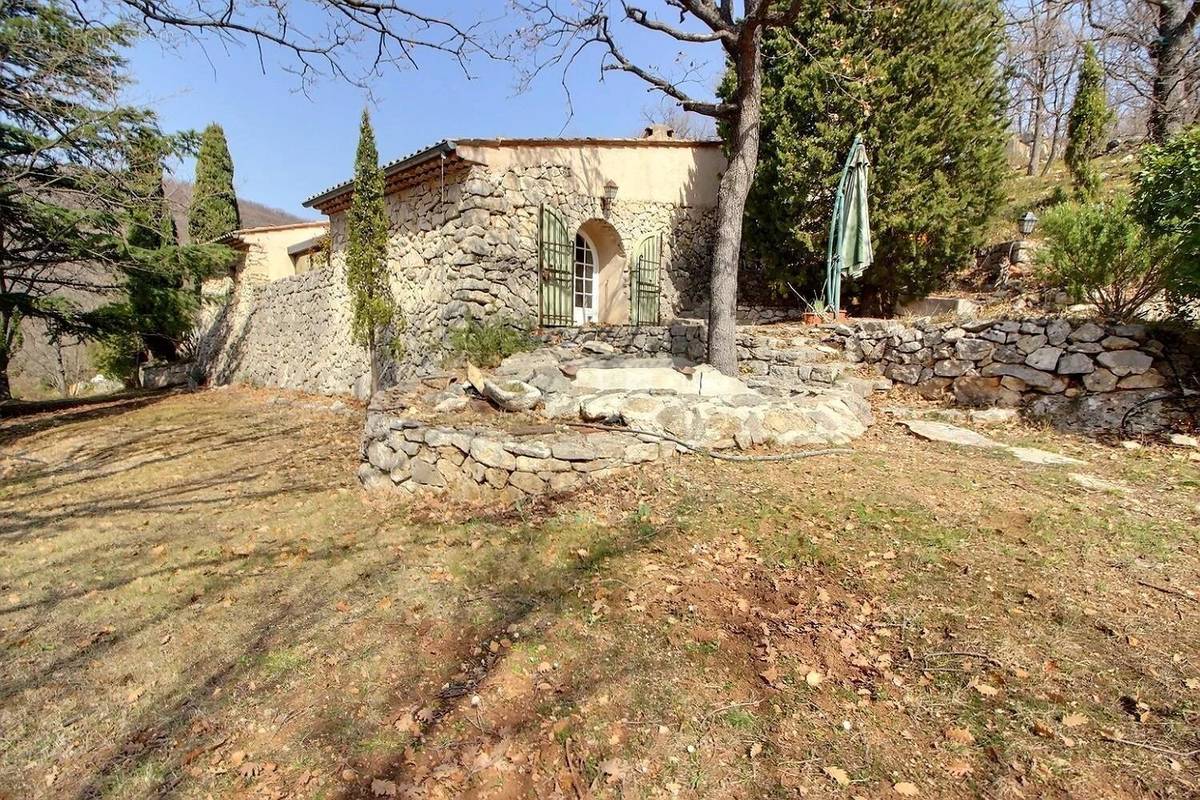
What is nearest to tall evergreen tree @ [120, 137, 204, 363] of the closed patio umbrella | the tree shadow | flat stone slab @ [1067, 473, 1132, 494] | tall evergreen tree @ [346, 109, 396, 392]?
the tree shadow

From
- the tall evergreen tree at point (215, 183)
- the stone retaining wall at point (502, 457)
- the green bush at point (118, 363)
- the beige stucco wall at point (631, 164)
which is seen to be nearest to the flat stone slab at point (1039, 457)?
the stone retaining wall at point (502, 457)

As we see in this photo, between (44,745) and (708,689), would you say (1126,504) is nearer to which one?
Result: (708,689)

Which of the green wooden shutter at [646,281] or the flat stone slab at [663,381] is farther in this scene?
the green wooden shutter at [646,281]

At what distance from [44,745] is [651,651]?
2.65m

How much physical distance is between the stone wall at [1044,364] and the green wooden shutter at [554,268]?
461 centimetres

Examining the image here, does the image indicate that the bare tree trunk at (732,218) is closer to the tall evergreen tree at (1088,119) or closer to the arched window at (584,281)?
the arched window at (584,281)

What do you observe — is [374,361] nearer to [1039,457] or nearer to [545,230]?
[545,230]

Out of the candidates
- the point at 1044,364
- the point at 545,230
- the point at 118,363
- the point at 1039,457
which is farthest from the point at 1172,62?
the point at 118,363

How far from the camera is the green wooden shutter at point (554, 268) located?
855cm

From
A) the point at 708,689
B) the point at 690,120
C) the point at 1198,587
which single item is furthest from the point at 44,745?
the point at 690,120

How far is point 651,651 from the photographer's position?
2.64 m

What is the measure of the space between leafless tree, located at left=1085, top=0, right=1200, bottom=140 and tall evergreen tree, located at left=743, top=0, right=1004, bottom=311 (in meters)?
2.16

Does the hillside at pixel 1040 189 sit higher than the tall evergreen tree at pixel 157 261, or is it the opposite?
the hillside at pixel 1040 189

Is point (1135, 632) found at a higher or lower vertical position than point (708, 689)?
higher
